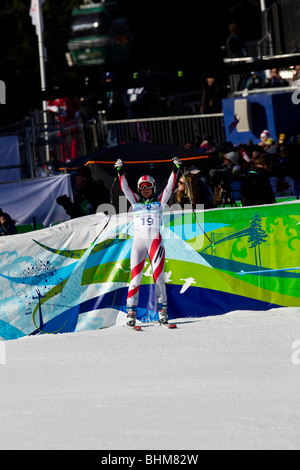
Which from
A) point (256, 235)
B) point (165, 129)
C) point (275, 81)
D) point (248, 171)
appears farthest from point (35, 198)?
point (275, 81)

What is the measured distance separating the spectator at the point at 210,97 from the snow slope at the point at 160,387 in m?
11.5

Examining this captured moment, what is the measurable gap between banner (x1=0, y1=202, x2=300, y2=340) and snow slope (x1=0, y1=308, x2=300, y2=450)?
0.24 meters

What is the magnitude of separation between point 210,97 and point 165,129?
1.28m

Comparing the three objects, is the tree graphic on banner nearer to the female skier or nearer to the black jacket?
the black jacket

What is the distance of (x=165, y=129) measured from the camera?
73.2ft

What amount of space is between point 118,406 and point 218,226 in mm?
3718

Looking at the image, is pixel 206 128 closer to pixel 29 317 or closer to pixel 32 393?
pixel 29 317

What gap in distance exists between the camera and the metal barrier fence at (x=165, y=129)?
71.6 feet

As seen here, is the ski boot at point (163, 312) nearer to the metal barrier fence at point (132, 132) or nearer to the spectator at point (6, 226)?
the spectator at point (6, 226)

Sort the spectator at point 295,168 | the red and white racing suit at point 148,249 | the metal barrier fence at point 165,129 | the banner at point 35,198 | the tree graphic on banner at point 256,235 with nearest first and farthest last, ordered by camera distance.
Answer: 1. the red and white racing suit at point 148,249
2. the tree graphic on banner at point 256,235
3. the banner at point 35,198
4. the spectator at point 295,168
5. the metal barrier fence at point 165,129

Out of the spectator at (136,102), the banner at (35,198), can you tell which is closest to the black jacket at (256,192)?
the banner at (35,198)

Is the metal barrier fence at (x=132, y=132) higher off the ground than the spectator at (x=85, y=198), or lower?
higher

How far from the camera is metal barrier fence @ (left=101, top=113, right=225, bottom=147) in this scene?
21.8 meters

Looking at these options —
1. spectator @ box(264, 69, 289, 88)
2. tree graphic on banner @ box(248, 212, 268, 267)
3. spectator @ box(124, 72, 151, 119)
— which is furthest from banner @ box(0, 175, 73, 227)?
spectator @ box(264, 69, 289, 88)
